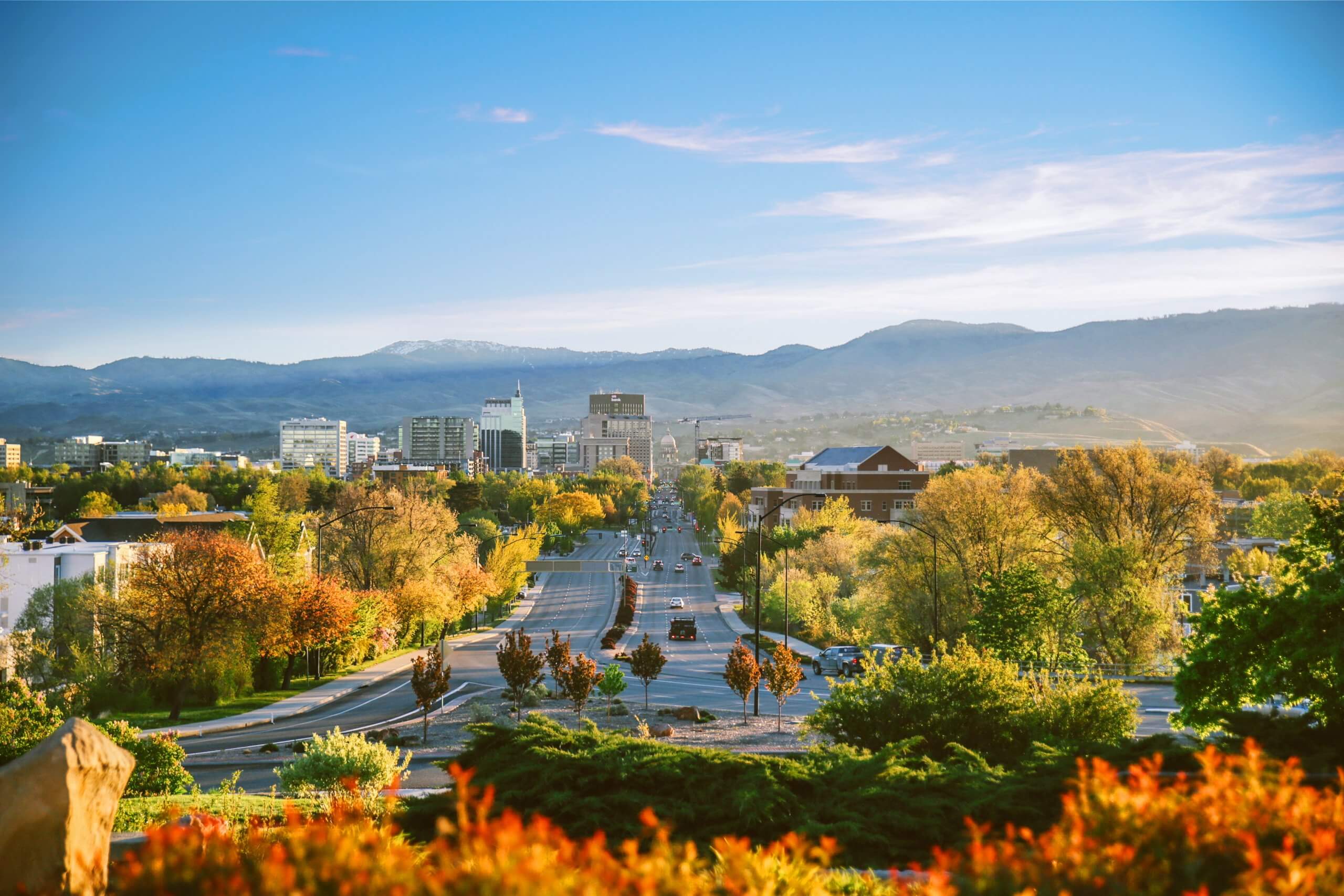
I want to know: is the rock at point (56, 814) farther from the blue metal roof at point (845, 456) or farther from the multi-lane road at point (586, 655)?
the blue metal roof at point (845, 456)

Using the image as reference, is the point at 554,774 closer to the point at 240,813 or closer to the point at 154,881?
A: the point at 240,813

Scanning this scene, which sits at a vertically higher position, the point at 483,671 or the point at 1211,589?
the point at 1211,589

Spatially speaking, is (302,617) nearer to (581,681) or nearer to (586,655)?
(586,655)

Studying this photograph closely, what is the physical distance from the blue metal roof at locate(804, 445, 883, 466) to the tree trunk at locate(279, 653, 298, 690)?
7895cm

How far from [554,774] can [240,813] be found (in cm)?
470

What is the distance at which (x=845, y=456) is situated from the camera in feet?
406

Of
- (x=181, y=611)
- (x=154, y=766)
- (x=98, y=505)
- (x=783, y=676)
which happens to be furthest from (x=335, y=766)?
(x=98, y=505)

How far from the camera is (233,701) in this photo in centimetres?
4156

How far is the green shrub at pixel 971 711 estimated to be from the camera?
1980cm

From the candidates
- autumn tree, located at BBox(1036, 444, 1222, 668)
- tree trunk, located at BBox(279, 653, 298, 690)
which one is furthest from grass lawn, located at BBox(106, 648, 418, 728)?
autumn tree, located at BBox(1036, 444, 1222, 668)

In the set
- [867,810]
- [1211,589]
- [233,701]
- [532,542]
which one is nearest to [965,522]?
[1211,589]

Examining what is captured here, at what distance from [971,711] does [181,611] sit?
99.2 ft

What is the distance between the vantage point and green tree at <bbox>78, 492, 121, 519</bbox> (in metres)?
132

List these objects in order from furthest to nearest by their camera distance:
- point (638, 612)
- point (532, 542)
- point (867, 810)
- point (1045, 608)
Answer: point (532, 542) < point (638, 612) < point (1045, 608) < point (867, 810)
